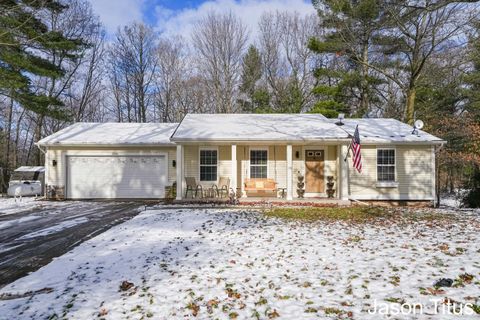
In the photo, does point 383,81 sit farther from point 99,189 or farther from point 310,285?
point 310,285

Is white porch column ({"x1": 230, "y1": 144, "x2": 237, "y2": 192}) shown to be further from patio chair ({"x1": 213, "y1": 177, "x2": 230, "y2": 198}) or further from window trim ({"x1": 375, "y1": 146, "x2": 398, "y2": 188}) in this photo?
window trim ({"x1": 375, "y1": 146, "x2": 398, "y2": 188})

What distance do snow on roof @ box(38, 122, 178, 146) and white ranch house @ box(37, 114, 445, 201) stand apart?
5cm

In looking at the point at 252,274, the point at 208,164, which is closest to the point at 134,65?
the point at 208,164

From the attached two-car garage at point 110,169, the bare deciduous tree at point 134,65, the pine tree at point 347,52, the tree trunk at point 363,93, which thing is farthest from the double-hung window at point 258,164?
the bare deciduous tree at point 134,65

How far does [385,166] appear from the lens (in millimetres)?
13883

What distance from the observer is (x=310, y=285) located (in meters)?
4.12

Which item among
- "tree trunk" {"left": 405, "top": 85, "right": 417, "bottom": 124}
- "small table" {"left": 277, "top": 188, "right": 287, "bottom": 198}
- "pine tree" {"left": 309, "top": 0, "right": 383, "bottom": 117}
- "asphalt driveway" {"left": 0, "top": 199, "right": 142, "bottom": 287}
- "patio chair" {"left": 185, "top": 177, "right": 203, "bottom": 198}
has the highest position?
"pine tree" {"left": 309, "top": 0, "right": 383, "bottom": 117}

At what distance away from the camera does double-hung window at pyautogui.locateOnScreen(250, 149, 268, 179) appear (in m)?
14.0

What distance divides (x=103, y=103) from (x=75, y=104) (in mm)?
2490

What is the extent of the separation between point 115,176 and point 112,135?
2.12 meters

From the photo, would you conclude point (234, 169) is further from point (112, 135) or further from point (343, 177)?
point (112, 135)

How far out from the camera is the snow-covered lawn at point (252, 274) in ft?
11.7

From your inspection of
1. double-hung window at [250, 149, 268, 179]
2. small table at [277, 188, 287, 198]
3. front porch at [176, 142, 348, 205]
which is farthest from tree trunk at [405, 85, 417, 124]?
double-hung window at [250, 149, 268, 179]

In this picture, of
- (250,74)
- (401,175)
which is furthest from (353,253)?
(250,74)
